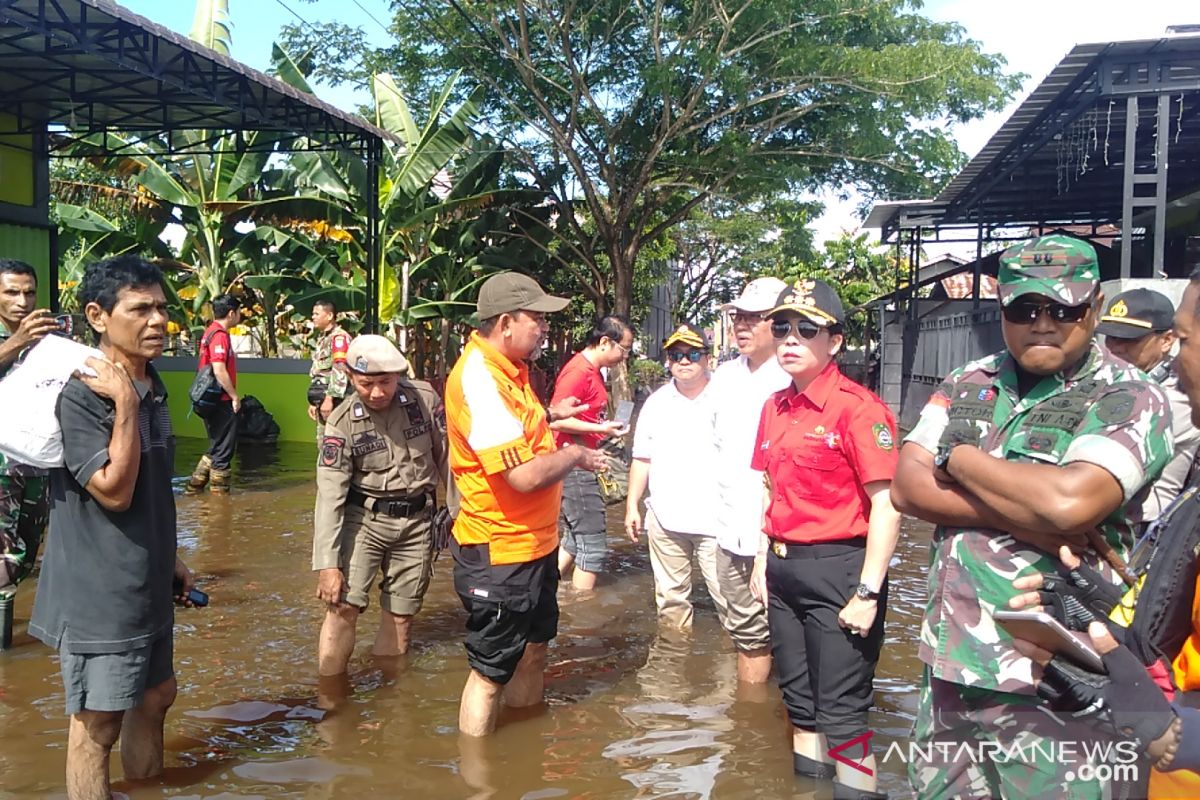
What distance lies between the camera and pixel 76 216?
1636 centimetres

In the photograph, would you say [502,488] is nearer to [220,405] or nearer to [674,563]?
[674,563]

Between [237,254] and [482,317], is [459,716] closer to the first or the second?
[482,317]

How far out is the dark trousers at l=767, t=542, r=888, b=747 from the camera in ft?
10.9

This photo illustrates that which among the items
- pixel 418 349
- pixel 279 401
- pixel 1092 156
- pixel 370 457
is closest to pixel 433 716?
pixel 370 457

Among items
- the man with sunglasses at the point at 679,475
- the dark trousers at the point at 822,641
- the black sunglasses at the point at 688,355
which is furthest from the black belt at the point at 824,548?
the black sunglasses at the point at 688,355

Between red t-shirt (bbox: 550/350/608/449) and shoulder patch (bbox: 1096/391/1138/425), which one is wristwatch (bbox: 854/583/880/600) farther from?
red t-shirt (bbox: 550/350/608/449)

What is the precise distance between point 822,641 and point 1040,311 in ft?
4.94

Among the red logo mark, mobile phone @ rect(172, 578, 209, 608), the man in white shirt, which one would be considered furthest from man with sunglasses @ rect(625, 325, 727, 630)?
mobile phone @ rect(172, 578, 209, 608)

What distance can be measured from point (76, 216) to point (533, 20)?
8556 mm

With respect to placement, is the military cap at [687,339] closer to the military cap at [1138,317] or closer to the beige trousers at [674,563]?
the beige trousers at [674,563]

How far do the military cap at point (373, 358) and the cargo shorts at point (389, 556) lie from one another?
74 cm

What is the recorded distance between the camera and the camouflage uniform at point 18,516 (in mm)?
4898

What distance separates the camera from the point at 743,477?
4832 millimetres

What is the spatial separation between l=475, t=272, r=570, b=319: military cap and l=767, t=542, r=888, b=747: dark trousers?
1430 mm
